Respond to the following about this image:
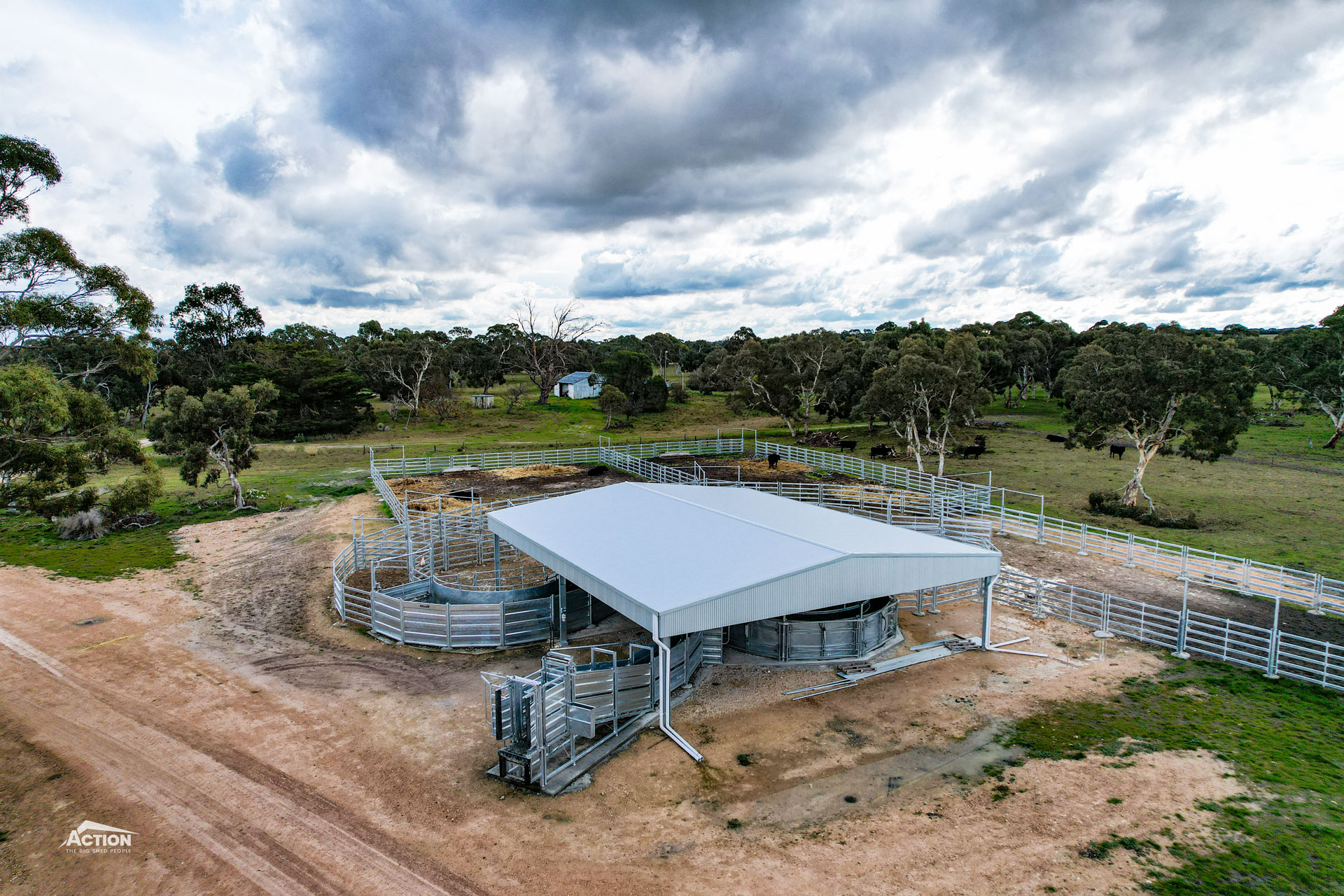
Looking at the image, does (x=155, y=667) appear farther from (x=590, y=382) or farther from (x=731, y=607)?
(x=590, y=382)

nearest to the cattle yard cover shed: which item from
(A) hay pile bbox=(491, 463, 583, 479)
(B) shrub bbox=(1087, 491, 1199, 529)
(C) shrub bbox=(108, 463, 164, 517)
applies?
(C) shrub bbox=(108, 463, 164, 517)

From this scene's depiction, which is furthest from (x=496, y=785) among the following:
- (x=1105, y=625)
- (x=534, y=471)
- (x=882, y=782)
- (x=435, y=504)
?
(x=534, y=471)

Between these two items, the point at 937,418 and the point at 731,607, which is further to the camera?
the point at 937,418

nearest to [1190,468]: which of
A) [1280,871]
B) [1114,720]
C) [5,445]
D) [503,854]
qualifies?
[1114,720]

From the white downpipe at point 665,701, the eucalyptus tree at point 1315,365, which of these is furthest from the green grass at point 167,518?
the eucalyptus tree at point 1315,365

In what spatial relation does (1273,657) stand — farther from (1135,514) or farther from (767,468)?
(767,468)

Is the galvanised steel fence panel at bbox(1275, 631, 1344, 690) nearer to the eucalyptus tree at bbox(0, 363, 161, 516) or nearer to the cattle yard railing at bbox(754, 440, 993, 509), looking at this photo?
the cattle yard railing at bbox(754, 440, 993, 509)
